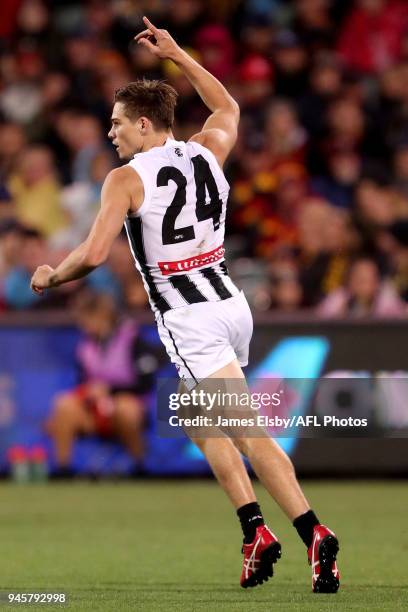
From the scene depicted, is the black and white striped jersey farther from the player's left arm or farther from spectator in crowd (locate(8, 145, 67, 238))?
spectator in crowd (locate(8, 145, 67, 238))

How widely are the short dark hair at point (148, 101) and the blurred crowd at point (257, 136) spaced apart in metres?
6.06

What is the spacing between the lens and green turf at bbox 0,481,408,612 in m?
6.49

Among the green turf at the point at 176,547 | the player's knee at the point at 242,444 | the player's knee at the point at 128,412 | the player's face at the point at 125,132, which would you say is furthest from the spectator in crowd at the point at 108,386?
the player's knee at the point at 242,444

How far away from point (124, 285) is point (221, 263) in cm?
699

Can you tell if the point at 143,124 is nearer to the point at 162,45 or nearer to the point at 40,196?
the point at 162,45

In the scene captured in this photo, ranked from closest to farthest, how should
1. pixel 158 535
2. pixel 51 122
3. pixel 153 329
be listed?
1. pixel 158 535
2. pixel 153 329
3. pixel 51 122

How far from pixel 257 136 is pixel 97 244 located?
360 inches

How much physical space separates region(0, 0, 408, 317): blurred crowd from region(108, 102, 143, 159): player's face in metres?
6.09

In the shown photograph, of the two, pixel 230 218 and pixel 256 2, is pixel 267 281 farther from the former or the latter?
pixel 256 2

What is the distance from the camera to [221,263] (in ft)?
22.9

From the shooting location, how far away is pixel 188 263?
6824 millimetres

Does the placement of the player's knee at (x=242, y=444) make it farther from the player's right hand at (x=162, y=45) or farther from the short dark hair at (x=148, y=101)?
the player's right hand at (x=162, y=45)

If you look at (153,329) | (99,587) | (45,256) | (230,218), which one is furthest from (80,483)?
(99,587)

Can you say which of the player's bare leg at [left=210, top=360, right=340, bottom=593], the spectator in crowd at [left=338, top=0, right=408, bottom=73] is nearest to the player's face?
the player's bare leg at [left=210, top=360, right=340, bottom=593]
